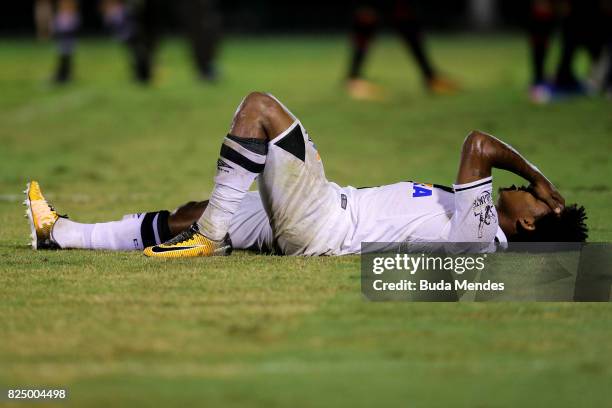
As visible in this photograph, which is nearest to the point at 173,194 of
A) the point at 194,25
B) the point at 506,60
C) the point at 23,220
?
the point at 23,220

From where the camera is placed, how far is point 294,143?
5316 millimetres

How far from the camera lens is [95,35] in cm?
3431

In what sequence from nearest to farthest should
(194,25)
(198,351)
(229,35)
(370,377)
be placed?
(370,377) → (198,351) → (194,25) → (229,35)

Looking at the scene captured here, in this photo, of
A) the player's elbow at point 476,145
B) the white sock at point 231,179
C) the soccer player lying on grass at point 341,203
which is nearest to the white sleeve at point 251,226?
the soccer player lying on grass at point 341,203

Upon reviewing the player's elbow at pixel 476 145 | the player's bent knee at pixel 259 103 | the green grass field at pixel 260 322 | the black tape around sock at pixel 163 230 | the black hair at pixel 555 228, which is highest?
the player's bent knee at pixel 259 103

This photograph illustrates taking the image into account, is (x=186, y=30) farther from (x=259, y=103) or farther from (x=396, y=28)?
(x=259, y=103)

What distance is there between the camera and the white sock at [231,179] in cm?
526

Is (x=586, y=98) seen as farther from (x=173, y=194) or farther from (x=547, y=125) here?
(x=173, y=194)

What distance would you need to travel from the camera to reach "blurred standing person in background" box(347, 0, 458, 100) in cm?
1391

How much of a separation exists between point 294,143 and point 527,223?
3.92ft

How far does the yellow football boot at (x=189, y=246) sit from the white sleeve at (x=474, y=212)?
46.5 inches

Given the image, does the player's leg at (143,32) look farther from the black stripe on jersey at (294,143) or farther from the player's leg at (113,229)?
the black stripe on jersey at (294,143)

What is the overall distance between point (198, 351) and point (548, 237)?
2.21 metres


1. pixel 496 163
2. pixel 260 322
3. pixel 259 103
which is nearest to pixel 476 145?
pixel 496 163
